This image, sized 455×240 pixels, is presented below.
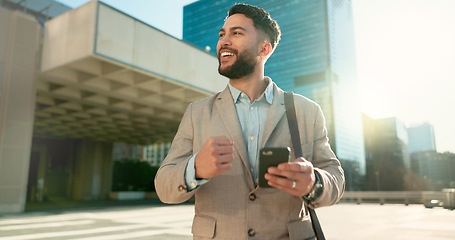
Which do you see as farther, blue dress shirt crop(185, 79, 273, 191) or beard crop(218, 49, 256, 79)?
beard crop(218, 49, 256, 79)

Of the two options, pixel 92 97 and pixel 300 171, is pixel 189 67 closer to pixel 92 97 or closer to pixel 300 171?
pixel 92 97

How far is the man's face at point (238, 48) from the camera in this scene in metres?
1.96

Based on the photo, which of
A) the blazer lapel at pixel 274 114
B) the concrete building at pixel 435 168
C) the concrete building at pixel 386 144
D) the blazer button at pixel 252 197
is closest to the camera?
the blazer button at pixel 252 197

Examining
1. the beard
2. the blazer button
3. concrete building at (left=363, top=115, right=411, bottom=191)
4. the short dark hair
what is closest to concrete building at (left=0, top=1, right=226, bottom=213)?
the short dark hair

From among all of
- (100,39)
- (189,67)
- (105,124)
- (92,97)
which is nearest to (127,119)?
(105,124)

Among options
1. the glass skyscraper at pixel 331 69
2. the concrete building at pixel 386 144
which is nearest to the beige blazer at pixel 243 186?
the glass skyscraper at pixel 331 69

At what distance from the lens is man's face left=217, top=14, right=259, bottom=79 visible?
196 cm

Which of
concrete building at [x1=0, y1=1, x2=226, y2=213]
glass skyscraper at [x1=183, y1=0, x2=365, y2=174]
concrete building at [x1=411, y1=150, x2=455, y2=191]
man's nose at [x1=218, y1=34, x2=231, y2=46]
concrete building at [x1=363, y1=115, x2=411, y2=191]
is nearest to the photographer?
man's nose at [x1=218, y1=34, x2=231, y2=46]

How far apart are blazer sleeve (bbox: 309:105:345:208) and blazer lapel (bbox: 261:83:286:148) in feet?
0.71

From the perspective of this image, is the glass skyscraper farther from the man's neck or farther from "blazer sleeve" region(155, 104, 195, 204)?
"blazer sleeve" region(155, 104, 195, 204)

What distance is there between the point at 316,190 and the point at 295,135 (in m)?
0.43

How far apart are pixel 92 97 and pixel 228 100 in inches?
705

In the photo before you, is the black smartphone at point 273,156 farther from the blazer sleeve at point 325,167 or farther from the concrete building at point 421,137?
the concrete building at point 421,137

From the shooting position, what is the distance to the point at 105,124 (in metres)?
25.6
